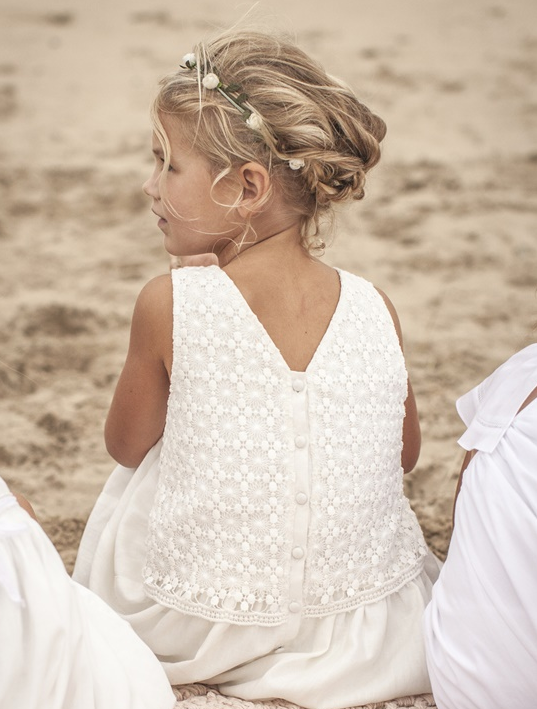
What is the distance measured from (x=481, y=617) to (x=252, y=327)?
560mm

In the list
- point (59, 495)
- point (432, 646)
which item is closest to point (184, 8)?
point (59, 495)

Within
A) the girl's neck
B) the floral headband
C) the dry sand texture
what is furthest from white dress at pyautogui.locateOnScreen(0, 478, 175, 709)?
the dry sand texture

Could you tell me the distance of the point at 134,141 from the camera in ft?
15.2

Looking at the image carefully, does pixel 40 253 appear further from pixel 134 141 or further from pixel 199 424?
pixel 199 424

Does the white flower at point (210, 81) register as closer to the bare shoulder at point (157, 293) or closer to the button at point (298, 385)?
the bare shoulder at point (157, 293)

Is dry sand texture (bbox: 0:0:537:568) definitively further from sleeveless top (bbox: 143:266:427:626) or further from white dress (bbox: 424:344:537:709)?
white dress (bbox: 424:344:537:709)

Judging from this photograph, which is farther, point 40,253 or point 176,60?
point 176,60

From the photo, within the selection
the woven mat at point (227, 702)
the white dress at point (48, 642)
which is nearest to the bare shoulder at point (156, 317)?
the white dress at point (48, 642)

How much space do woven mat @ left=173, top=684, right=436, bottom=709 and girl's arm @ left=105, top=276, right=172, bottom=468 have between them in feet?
1.36

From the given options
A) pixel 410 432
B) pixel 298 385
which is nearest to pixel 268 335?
pixel 298 385

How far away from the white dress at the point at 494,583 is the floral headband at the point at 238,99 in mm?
511

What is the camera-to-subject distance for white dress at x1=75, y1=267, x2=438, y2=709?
1.58 metres

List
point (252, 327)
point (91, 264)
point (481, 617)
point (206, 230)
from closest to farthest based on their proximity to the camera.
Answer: point (481, 617), point (252, 327), point (206, 230), point (91, 264)

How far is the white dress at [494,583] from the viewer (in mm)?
1412
